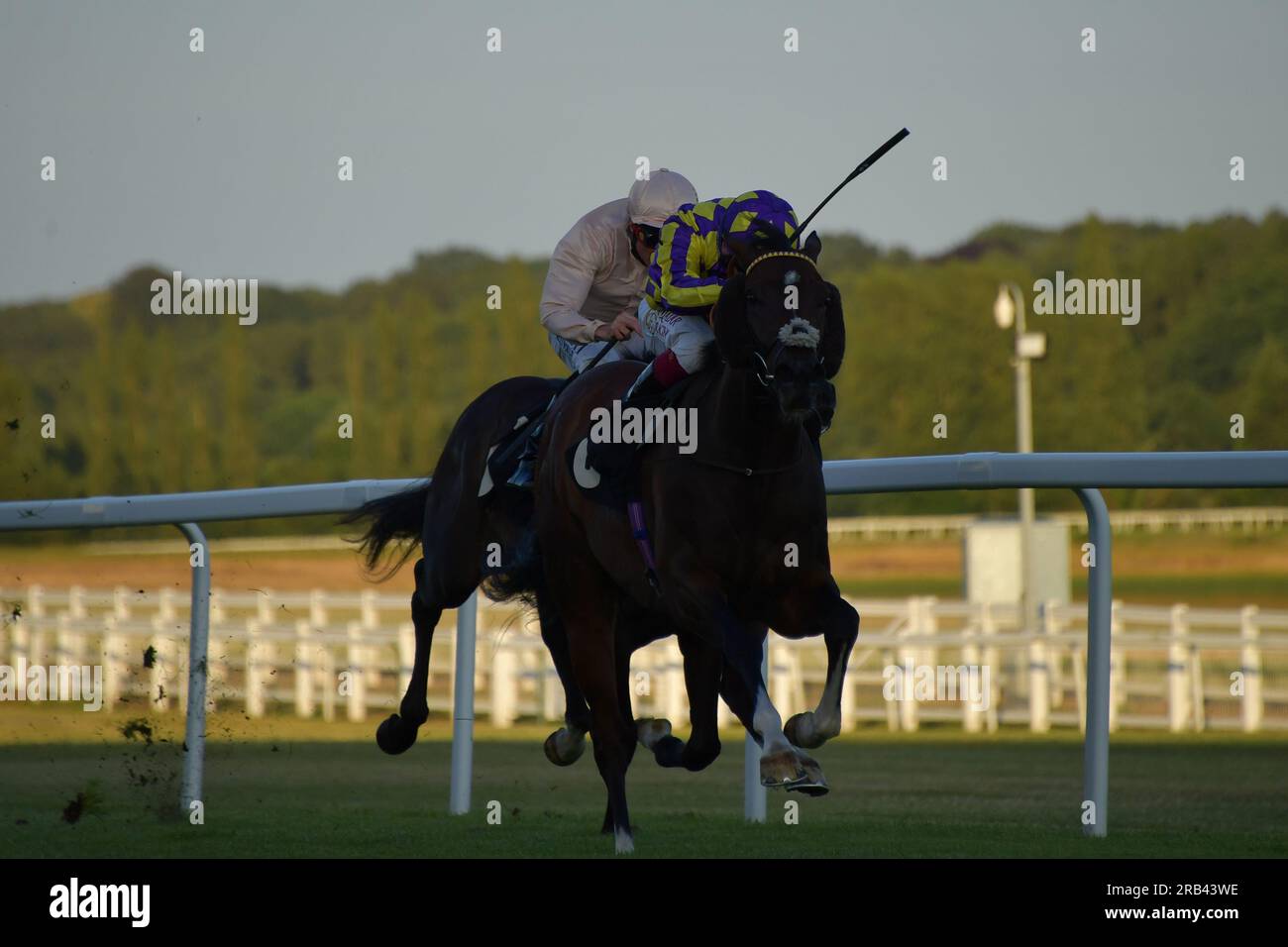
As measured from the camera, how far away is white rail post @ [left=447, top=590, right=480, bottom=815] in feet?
22.5

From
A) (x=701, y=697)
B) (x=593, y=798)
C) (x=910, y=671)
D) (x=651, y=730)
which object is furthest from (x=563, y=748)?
(x=910, y=671)

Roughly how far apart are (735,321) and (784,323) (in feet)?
0.57

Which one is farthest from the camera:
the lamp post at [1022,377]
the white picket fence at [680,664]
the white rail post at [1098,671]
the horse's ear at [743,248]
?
the lamp post at [1022,377]

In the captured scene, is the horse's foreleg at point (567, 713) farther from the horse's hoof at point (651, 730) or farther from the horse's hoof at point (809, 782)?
the horse's hoof at point (809, 782)

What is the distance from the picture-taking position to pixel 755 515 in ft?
16.9

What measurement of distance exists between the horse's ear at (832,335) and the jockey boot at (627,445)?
0.67 meters

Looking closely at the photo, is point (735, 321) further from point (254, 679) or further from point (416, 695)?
point (254, 679)

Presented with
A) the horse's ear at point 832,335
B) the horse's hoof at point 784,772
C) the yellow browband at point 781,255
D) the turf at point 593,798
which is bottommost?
the turf at point 593,798

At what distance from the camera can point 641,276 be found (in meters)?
6.63

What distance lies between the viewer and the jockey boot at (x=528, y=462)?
20.4ft

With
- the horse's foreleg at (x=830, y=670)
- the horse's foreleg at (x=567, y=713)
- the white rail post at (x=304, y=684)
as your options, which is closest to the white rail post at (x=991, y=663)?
the white rail post at (x=304, y=684)

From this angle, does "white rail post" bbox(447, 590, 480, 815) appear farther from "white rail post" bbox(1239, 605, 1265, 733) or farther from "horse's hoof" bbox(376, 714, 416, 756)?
"white rail post" bbox(1239, 605, 1265, 733)

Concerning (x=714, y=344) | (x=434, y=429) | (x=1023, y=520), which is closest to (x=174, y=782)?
(x=714, y=344)
